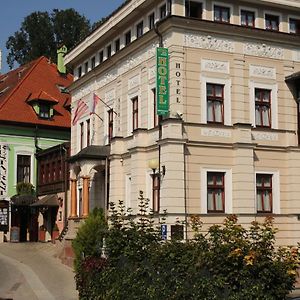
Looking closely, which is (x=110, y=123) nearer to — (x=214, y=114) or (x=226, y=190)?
(x=214, y=114)

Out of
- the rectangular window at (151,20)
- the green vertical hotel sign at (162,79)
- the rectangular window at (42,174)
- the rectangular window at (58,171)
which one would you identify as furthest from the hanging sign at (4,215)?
the green vertical hotel sign at (162,79)

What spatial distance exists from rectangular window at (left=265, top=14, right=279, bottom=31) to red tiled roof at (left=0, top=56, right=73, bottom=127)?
23191 mm

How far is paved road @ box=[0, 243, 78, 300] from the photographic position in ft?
74.6

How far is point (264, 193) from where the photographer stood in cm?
2567

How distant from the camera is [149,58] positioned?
26.6 metres

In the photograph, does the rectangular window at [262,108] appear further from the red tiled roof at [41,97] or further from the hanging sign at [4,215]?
the red tiled roof at [41,97]

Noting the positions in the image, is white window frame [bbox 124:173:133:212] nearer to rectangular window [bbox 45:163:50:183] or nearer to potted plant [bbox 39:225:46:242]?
rectangular window [bbox 45:163:50:183]

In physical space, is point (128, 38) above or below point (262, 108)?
above

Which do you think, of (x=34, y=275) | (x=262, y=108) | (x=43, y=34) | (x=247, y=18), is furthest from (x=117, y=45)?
(x=43, y=34)

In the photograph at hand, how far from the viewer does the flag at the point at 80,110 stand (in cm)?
3437

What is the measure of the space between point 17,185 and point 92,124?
1320 centimetres

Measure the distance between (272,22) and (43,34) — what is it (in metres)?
44.1

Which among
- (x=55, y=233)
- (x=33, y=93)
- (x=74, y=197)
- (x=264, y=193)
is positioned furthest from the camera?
(x=33, y=93)

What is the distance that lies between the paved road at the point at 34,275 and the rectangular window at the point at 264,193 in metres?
8.28
